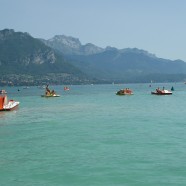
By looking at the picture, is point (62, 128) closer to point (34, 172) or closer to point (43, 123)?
point (43, 123)

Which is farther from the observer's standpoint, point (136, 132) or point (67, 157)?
point (136, 132)

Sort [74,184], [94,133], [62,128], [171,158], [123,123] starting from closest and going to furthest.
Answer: [74,184] < [171,158] < [94,133] < [62,128] < [123,123]

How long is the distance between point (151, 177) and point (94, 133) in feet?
58.6

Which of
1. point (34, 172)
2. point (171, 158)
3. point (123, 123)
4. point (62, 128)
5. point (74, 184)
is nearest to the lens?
point (74, 184)

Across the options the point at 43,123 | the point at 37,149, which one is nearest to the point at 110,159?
the point at 37,149

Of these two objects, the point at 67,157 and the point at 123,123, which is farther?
the point at 123,123

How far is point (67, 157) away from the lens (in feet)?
97.6

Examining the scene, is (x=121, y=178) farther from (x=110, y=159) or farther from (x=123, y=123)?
(x=123, y=123)

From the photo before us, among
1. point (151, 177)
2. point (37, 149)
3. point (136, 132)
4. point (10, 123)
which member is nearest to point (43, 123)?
point (10, 123)

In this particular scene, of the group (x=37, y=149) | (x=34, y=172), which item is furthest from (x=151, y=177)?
(x=37, y=149)

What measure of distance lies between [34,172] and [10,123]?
28.6 meters

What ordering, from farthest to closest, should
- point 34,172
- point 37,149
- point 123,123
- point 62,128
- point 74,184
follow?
point 123,123 < point 62,128 < point 37,149 < point 34,172 < point 74,184

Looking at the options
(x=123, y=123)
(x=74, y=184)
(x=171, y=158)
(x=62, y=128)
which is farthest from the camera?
(x=123, y=123)

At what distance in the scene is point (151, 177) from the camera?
2420cm
